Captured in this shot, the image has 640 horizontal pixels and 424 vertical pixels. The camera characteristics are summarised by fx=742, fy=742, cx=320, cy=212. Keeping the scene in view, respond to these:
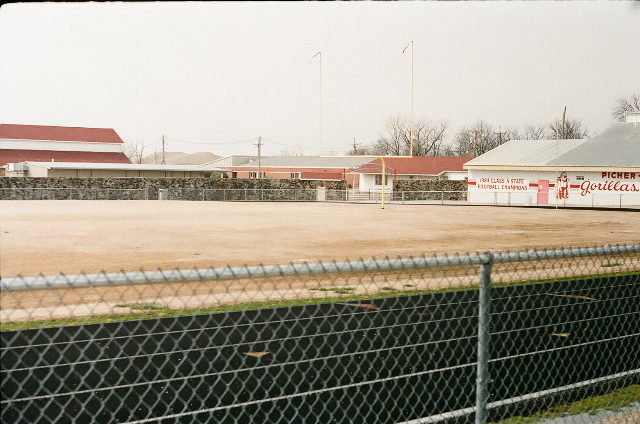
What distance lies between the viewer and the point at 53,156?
88250mm

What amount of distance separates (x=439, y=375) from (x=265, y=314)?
4963 millimetres

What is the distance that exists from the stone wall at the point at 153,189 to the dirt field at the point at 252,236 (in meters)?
18.6

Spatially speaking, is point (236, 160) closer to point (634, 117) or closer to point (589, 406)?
point (634, 117)

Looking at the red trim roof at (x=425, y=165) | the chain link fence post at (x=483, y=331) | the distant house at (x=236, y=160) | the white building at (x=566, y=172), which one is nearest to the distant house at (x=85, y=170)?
the red trim roof at (x=425, y=165)

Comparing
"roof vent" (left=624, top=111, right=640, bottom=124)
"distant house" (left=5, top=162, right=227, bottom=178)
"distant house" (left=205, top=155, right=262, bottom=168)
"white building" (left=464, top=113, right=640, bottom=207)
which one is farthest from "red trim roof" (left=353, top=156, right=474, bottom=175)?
"distant house" (left=205, top=155, right=262, bottom=168)

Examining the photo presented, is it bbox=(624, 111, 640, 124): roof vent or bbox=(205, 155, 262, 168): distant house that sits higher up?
bbox=(624, 111, 640, 124): roof vent

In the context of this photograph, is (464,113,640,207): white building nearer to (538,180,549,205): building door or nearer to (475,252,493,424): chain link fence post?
(538,180,549,205): building door

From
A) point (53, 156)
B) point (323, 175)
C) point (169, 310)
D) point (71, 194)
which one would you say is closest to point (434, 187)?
point (323, 175)

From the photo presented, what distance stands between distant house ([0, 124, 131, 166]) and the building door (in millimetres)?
50675

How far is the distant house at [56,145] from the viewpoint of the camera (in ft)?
288

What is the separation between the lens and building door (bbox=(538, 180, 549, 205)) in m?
63.6

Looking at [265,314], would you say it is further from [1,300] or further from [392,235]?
[392,235]

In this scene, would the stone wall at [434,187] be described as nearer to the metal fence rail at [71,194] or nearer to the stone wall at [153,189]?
the stone wall at [153,189]

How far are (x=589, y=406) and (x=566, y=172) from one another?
5952 centimetres
